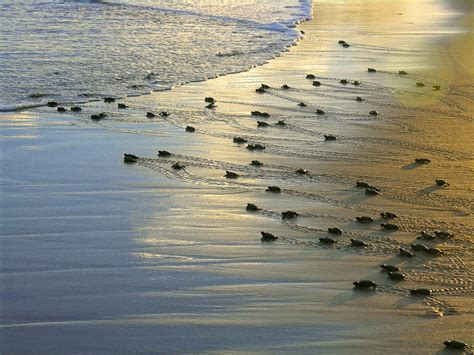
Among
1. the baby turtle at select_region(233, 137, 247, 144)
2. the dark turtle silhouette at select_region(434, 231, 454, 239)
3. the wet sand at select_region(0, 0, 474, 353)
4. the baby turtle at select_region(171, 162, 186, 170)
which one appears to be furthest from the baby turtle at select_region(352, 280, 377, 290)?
the baby turtle at select_region(233, 137, 247, 144)

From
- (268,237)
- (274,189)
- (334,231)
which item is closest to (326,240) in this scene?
(334,231)

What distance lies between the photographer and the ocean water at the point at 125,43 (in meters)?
16.0

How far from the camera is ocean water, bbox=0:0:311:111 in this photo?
1603cm

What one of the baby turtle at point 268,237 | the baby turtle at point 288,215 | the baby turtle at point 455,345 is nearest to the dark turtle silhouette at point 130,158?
the baby turtle at point 288,215

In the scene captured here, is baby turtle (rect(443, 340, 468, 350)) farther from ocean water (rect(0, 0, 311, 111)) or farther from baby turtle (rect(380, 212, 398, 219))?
ocean water (rect(0, 0, 311, 111))

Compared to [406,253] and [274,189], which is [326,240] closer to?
[406,253]

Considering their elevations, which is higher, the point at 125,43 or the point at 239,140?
the point at 239,140

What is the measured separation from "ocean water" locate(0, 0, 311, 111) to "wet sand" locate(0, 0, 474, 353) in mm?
1422

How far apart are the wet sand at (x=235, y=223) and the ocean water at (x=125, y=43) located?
56.0 inches

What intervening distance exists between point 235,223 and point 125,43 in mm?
13291

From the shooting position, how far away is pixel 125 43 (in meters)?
21.3

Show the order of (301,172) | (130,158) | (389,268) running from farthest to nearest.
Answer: (130,158)
(301,172)
(389,268)

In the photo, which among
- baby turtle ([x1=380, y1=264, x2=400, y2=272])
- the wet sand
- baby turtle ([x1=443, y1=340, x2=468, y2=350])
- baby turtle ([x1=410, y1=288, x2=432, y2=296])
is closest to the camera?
baby turtle ([x1=443, y1=340, x2=468, y2=350])

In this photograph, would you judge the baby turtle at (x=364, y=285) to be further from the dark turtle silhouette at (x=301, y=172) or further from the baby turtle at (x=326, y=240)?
the dark turtle silhouette at (x=301, y=172)
